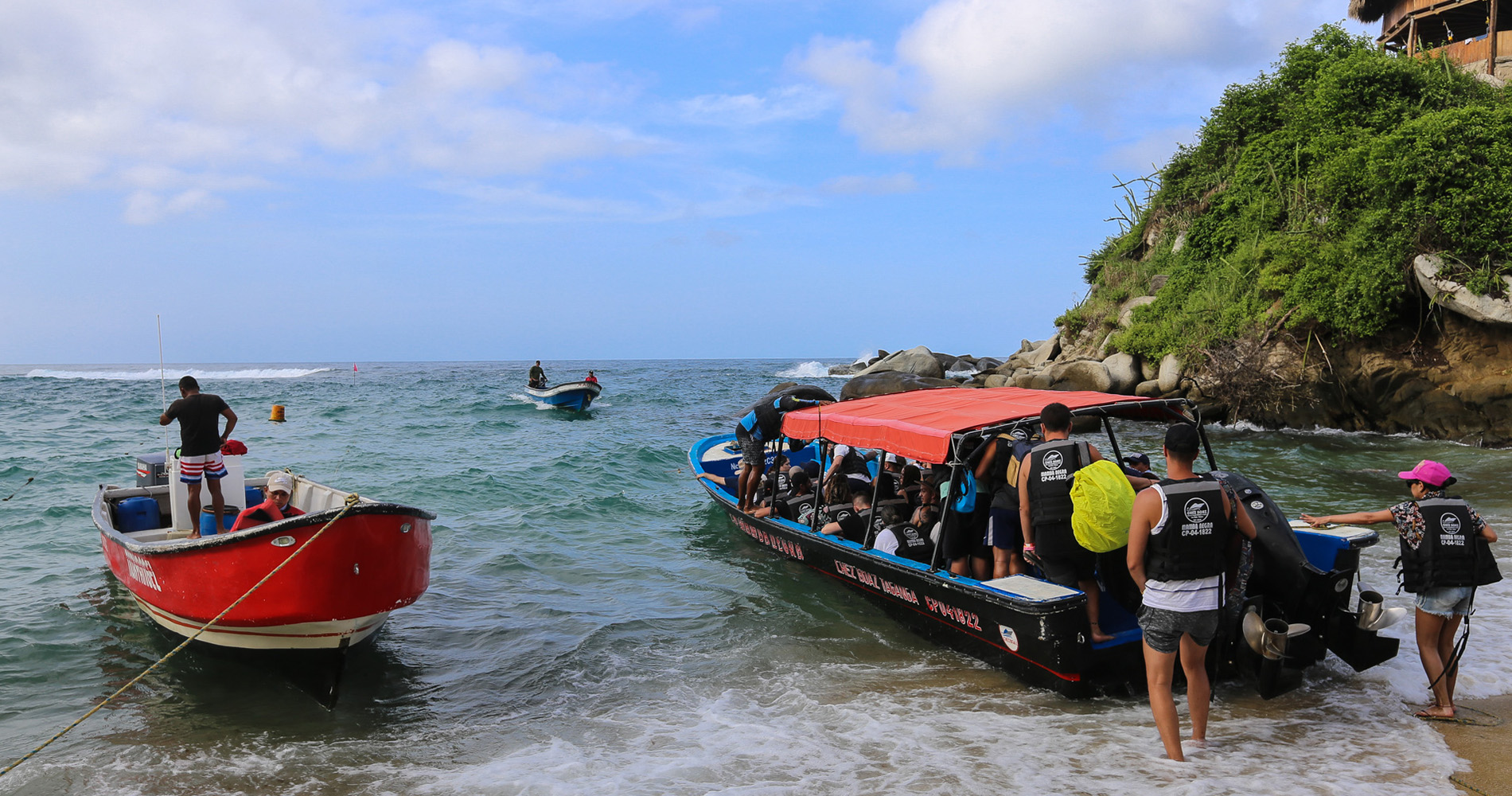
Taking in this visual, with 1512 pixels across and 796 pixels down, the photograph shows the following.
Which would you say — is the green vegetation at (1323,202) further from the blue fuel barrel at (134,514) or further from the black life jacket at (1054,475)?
the blue fuel barrel at (134,514)

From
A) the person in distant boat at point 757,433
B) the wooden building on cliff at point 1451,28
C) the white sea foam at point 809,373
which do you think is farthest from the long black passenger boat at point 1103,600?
the white sea foam at point 809,373

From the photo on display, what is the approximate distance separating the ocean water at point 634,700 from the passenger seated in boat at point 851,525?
65 centimetres

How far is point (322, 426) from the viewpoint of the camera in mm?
28172

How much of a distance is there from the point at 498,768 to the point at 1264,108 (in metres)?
28.2

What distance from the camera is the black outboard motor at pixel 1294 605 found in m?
5.66

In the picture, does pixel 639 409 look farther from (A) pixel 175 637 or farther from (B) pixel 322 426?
(A) pixel 175 637

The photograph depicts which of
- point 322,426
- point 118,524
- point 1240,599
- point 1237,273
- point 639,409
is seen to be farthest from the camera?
point 639,409

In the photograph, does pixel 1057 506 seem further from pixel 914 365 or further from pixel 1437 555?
pixel 914 365

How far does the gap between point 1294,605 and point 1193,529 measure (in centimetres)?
187

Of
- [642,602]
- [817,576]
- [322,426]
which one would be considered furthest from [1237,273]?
[322,426]

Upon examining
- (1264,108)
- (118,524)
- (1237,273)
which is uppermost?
(1264,108)

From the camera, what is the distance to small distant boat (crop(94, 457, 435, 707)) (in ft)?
20.0

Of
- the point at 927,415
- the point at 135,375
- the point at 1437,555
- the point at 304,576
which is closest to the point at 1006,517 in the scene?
the point at 927,415

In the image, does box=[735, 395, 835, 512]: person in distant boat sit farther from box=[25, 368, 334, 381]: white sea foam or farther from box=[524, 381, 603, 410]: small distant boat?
box=[25, 368, 334, 381]: white sea foam
